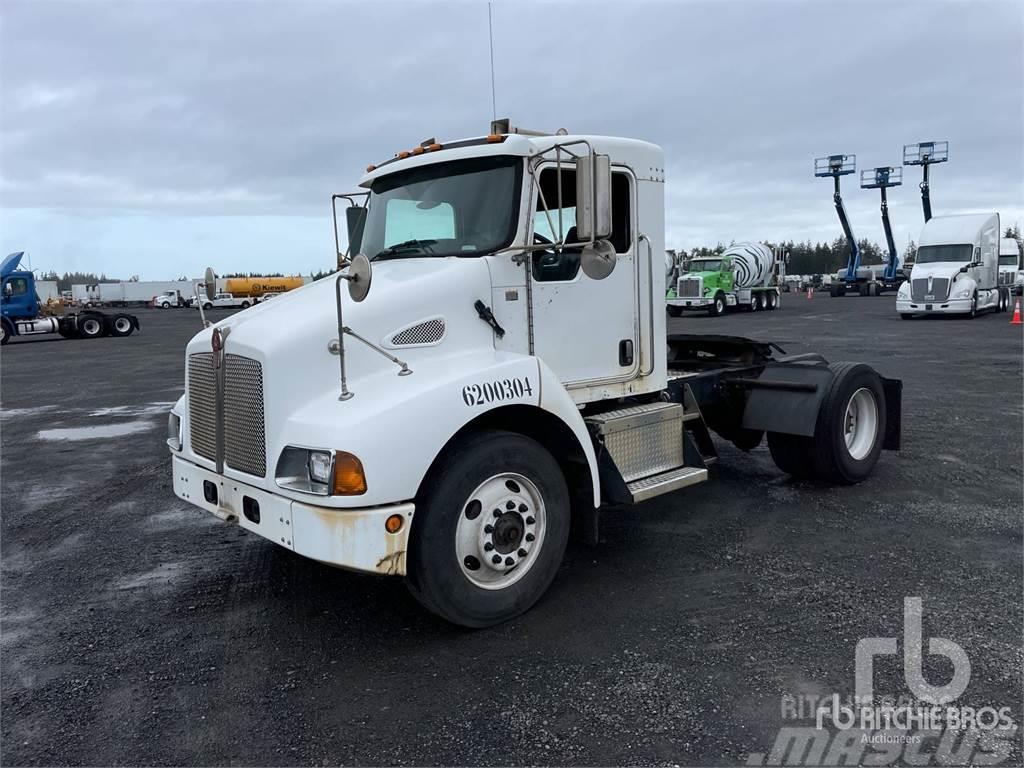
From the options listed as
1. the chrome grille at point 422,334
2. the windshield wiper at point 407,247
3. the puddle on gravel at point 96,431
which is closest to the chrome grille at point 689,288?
the puddle on gravel at point 96,431

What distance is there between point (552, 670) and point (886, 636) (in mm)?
1741

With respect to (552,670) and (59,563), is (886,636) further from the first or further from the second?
(59,563)

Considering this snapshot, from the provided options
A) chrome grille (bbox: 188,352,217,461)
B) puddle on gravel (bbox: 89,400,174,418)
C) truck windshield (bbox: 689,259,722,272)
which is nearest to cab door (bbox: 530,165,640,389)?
chrome grille (bbox: 188,352,217,461)

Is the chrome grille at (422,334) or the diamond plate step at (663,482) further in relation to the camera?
the diamond plate step at (663,482)

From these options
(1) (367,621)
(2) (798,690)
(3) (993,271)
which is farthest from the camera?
(3) (993,271)

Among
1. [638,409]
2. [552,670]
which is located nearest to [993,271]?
[638,409]

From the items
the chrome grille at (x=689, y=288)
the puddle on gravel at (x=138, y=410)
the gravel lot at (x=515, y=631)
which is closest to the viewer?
the gravel lot at (x=515, y=631)

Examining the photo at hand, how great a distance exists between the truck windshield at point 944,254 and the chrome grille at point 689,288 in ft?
28.4

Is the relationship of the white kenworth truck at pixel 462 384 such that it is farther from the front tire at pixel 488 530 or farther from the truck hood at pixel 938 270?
the truck hood at pixel 938 270

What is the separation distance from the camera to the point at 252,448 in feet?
13.4

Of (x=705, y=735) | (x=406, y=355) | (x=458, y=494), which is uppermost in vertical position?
(x=406, y=355)

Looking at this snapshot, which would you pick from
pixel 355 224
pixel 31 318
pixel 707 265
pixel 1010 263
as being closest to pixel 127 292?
pixel 31 318

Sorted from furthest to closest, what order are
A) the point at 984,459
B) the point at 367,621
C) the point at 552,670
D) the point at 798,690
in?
1. the point at 984,459
2. the point at 367,621
3. the point at 552,670
4. the point at 798,690

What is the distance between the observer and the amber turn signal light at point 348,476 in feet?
11.8
